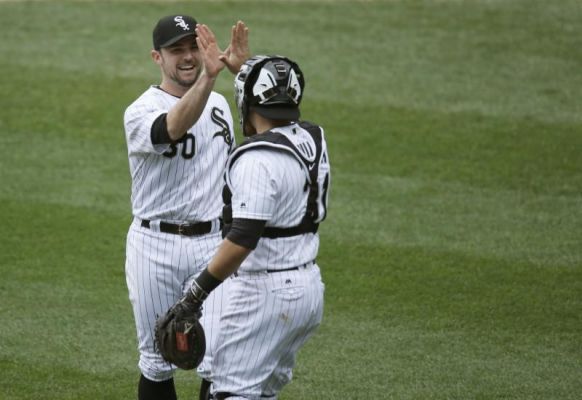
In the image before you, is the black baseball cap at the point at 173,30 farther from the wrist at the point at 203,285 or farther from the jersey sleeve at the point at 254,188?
the wrist at the point at 203,285

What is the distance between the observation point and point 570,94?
1232 cm

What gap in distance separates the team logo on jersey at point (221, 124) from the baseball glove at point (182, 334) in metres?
1.24

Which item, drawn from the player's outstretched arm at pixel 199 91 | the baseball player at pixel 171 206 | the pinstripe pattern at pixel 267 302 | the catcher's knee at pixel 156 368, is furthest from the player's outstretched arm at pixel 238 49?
the catcher's knee at pixel 156 368

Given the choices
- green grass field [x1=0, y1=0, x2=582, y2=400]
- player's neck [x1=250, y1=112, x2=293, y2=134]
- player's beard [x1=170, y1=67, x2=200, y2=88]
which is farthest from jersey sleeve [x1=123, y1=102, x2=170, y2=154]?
green grass field [x1=0, y1=0, x2=582, y2=400]

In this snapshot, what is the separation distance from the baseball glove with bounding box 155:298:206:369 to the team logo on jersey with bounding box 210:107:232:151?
1.24 metres

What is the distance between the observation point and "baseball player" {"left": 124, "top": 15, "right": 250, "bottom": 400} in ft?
18.6

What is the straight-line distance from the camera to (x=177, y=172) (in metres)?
5.67

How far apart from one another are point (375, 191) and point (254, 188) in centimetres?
544

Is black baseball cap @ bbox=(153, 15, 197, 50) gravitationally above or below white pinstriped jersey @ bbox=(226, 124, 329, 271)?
above

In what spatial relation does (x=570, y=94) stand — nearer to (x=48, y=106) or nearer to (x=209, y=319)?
(x=48, y=106)

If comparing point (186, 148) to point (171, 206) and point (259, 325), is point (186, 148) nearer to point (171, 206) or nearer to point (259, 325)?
point (171, 206)

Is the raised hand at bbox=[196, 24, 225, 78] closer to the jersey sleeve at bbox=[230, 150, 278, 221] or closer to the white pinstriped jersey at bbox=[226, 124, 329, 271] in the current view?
the white pinstriped jersey at bbox=[226, 124, 329, 271]

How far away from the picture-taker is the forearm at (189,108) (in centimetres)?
525

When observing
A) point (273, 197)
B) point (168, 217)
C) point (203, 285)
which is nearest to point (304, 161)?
point (273, 197)
